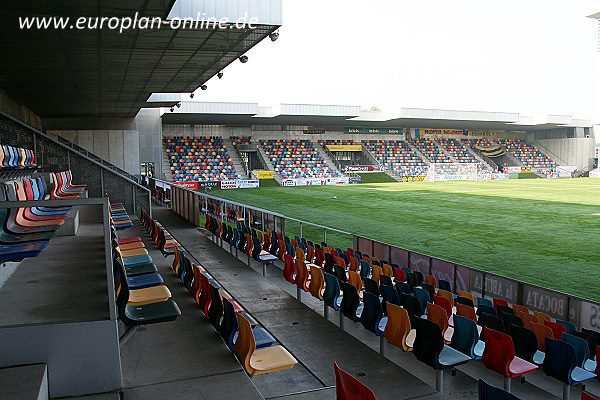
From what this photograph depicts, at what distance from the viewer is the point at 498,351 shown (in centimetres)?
544

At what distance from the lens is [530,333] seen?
19.0 feet

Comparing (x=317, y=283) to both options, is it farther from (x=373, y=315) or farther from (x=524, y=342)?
(x=524, y=342)

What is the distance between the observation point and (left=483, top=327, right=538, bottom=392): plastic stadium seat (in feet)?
17.4

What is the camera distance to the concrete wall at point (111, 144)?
32.0 meters

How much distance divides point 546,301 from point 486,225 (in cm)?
1285

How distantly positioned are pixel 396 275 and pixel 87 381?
6802 mm

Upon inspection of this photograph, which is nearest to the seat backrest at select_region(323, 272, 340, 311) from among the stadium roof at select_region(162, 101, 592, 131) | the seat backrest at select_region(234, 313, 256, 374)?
the seat backrest at select_region(234, 313, 256, 374)

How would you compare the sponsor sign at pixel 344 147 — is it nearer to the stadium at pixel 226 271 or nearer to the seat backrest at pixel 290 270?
the stadium at pixel 226 271

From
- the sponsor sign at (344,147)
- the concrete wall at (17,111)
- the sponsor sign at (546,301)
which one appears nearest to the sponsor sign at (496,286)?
the sponsor sign at (546,301)

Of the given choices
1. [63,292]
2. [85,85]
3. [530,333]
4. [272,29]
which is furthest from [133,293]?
[85,85]

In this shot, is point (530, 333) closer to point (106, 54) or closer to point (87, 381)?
point (87, 381)

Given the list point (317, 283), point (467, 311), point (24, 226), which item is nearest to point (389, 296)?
point (467, 311)

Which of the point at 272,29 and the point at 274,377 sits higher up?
the point at 272,29

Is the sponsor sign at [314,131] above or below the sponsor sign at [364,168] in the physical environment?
above
